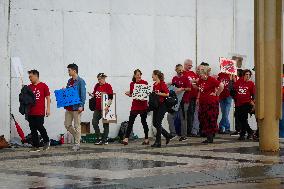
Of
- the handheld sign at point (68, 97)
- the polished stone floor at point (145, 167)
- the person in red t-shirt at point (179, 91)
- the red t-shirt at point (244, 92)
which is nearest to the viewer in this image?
the polished stone floor at point (145, 167)

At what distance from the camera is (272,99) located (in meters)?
15.8

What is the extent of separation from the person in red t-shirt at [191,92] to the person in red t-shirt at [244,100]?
1.74 metres

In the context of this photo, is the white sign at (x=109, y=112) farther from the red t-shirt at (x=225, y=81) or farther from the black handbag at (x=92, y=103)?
the red t-shirt at (x=225, y=81)

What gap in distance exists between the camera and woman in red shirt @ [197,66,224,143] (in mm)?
18469

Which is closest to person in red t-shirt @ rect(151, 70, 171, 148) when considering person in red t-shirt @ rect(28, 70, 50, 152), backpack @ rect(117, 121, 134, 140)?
person in red t-shirt @ rect(28, 70, 50, 152)

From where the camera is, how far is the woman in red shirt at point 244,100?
20000 mm

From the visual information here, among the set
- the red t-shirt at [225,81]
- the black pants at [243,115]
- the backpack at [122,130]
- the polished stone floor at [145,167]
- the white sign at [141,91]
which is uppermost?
the red t-shirt at [225,81]

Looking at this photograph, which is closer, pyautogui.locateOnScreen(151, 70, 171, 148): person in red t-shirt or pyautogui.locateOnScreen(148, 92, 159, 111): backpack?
pyautogui.locateOnScreen(148, 92, 159, 111): backpack

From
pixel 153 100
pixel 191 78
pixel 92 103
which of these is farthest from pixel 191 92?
pixel 153 100

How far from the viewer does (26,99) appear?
17.0 metres

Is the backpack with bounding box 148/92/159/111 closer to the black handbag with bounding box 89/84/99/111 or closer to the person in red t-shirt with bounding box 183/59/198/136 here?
the black handbag with bounding box 89/84/99/111

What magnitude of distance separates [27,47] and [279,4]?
7203 mm

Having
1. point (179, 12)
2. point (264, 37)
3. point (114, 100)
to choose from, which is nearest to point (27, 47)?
point (114, 100)

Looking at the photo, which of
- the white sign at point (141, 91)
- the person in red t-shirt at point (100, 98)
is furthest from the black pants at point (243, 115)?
the person in red t-shirt at point (100, 98)
